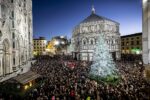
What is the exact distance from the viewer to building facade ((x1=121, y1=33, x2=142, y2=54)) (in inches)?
3004

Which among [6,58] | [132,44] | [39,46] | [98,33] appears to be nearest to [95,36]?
[98,33]

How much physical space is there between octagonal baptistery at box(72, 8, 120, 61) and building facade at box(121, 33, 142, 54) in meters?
16.9

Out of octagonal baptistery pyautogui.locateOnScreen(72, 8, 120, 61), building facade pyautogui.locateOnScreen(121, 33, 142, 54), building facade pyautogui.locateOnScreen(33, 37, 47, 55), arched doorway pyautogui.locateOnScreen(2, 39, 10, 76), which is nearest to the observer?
arched doorway pyautogui.locateOnScreen(2, 39, 10, 76)

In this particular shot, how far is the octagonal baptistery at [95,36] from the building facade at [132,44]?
16.9 m

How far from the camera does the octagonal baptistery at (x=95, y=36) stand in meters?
62.4

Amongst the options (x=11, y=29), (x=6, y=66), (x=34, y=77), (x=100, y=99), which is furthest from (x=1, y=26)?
(x=100, y=99)

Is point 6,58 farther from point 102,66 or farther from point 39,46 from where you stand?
point 39,46

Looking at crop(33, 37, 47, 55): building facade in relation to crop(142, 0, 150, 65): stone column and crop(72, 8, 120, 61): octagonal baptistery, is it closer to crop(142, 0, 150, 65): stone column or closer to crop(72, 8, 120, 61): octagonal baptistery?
crop(72, 8, 120, 61): octagonal baptistery

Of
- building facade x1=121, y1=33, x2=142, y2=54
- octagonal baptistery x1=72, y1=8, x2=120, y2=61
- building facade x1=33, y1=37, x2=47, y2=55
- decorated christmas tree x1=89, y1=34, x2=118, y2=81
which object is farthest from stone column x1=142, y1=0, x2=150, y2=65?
building facade x1=33, y1=37, x2=47, y2=55

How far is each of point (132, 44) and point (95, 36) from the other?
27.7 meters

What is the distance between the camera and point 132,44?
8100 cm

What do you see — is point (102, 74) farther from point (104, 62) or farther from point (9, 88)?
point (9, 88)

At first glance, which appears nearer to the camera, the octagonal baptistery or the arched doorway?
the arched doorway

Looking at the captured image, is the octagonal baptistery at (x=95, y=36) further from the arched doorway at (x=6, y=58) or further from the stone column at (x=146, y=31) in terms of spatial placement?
the arched doorway at (x=6, y=58)
